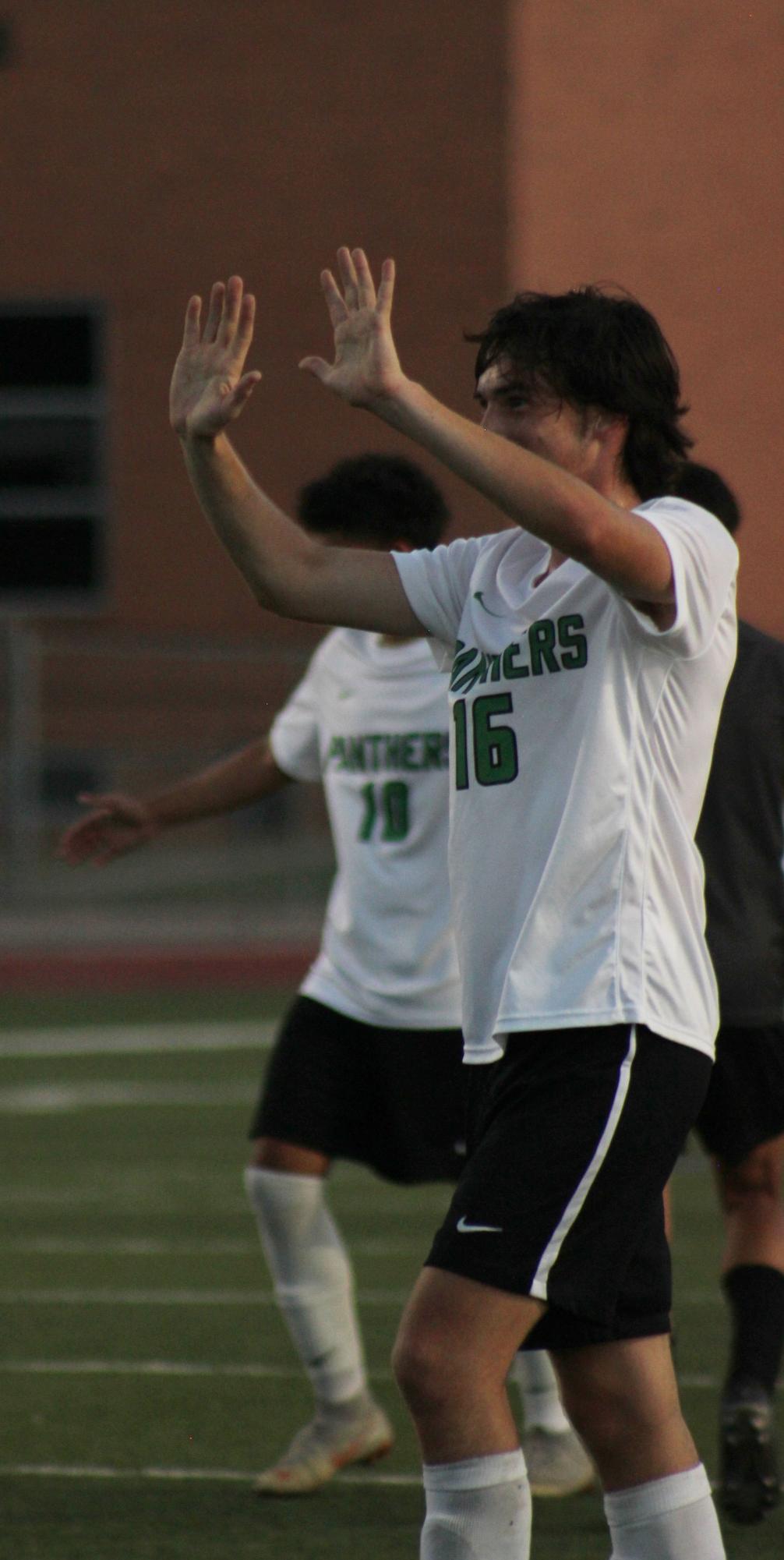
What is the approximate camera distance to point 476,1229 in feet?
11.0

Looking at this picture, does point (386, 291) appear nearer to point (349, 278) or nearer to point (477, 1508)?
point (349, 278)

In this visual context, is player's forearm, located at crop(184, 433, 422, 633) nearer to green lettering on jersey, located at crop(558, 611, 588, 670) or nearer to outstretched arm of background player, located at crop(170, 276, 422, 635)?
outstretched arm of background player, located at crop(170, 276, 422, 635)

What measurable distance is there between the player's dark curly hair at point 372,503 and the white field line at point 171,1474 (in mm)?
2037

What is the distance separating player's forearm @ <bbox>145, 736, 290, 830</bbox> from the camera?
5840 millimetres

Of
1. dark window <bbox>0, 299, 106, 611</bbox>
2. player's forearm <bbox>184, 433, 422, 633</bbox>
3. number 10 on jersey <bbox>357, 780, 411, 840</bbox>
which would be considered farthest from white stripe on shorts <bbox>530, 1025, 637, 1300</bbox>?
dark window <bbox>0, 299, 106, 611</bbox>

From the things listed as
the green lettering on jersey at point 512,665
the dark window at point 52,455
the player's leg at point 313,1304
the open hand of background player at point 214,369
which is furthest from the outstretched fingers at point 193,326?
the dark window at point 52,455

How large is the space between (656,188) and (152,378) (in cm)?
448

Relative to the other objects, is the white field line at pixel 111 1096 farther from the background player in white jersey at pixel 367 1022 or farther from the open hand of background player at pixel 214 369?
the open hand of background player at pixel 214 369

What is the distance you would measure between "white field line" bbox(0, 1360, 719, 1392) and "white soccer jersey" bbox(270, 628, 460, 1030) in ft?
4.68

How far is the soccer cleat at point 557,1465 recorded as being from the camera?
5.36 meters

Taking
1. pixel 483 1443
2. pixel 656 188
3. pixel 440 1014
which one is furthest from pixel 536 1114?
pixel 656 188

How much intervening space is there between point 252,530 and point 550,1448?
255 cm

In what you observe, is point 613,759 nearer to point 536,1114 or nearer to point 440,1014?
point 536,1114

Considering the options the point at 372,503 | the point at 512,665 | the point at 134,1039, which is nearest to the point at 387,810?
the point at 372,503
